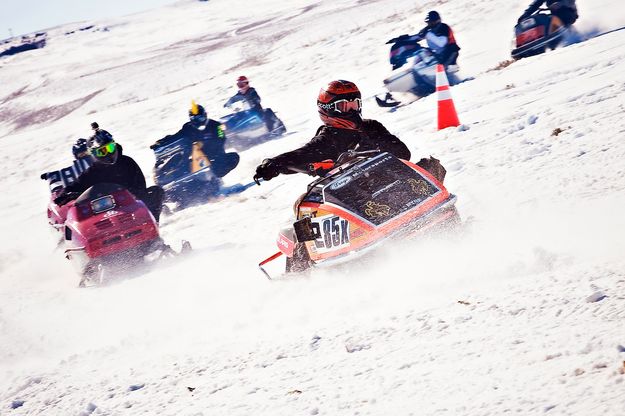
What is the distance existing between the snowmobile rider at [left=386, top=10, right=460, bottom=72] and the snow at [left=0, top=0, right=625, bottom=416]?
78 cm

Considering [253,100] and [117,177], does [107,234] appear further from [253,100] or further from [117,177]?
[253,100]

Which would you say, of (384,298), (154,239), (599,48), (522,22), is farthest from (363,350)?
(522,22)

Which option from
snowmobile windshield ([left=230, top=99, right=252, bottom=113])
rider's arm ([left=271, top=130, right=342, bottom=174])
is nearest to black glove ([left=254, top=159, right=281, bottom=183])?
rider's arm ([left=271, top=130, right=342, bottom=174])

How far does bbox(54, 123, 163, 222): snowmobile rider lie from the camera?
9.71 metres

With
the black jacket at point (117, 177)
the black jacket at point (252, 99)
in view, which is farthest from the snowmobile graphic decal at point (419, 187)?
the black jacket at point (252, 99)

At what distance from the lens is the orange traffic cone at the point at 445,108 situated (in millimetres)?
9796

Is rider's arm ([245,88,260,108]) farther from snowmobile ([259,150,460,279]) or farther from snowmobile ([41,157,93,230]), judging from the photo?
snowmobile ([259,150,460,279])

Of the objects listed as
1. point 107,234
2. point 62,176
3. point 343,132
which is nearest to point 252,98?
point 62,176

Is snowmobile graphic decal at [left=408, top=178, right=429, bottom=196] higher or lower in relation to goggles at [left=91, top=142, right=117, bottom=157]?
lower

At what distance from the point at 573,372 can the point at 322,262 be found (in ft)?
9.59

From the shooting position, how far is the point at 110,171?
32.4ft

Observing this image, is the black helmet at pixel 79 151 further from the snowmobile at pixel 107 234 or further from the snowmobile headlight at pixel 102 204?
the snowmobile headlight at pixel 102 204

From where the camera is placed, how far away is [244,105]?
1588 cm

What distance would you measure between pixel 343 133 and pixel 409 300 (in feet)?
7.83
